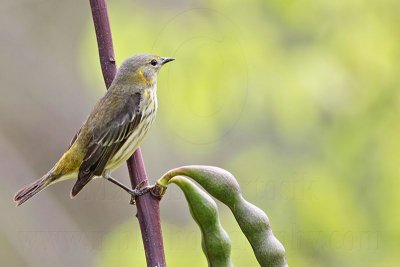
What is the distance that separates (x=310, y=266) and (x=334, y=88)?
56.2 inches

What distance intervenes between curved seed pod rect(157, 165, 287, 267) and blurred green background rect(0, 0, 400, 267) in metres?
3.39

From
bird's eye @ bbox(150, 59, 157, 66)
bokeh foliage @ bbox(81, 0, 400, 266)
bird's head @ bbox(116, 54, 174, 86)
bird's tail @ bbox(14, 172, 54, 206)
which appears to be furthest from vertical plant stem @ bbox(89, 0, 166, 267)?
bokeh foliage @ bbox(81, 0, 400, 266)

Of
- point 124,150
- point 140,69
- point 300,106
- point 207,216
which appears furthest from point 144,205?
point 300,106

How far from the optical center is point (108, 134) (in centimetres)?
423

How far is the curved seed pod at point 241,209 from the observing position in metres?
2.09

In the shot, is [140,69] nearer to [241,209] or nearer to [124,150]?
[124,150]

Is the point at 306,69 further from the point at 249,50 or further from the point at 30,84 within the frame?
the point at 30,84

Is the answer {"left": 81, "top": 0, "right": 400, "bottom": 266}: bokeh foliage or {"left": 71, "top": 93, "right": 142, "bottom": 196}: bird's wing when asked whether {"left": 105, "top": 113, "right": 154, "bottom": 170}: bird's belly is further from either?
{"left": 81, "top": 0, "right": 400, "bottom": 266}: bokeh foliage

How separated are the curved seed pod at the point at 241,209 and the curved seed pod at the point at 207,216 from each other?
0.10ft

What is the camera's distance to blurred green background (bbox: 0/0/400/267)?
5738 millimetres

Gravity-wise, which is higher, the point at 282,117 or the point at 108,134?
the point at 282,117

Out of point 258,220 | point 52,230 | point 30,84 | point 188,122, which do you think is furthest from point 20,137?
point 258,220

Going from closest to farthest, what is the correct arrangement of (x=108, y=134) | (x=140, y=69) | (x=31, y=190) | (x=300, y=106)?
(x=31, y=190)
(x=108, y=134)
(x=140, y=69)
(x=300, y=106)

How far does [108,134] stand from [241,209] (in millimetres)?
2177
